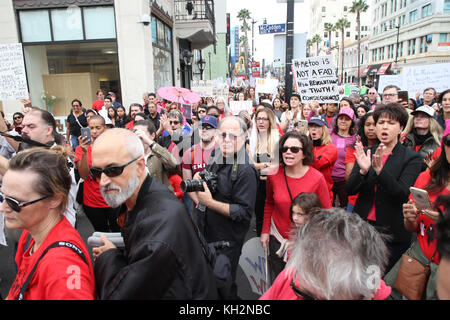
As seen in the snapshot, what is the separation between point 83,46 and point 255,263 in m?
12.3

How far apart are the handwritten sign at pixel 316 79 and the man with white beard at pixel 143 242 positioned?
199 inches

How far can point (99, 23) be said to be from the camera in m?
11.7

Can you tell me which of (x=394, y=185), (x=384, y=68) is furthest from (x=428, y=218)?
(x=384, y=68)

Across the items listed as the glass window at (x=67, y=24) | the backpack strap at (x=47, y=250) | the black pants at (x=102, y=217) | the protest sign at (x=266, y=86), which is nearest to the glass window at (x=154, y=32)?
the glass window at (x=67, y=24)

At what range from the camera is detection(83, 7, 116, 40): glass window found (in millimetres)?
11578

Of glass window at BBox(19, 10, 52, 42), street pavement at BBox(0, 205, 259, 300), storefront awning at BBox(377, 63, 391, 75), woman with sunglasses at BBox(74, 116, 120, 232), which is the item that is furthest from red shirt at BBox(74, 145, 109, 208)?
storefront awning at BBox(377, 63, 391, 75)

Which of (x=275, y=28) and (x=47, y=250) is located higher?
(x=275, y=28)

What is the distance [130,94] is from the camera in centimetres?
1199

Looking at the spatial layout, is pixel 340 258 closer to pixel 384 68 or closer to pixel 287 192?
pixel 287 192

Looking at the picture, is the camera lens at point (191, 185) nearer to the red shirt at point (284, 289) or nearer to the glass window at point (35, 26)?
the red shirt at point (284, 289)

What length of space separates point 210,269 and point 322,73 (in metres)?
5.34

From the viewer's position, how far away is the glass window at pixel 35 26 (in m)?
11.5

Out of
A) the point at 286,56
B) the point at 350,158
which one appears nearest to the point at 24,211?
the point at 350,158
